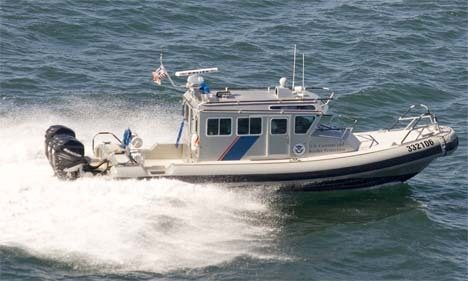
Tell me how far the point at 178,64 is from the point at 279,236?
39.3ft

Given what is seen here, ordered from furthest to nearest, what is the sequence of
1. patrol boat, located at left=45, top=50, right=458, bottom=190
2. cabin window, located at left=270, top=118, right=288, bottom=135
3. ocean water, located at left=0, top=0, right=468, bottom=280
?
cabin window, located at left=270, top=118, right=288, bottom=135 → patrol boat, located at left=45, top=50, right=458, bottom=190 → ocean water, located at left=0, top=0, right=468, bottom=280

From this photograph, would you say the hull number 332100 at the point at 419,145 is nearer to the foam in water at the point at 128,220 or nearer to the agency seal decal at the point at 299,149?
the agency seal decal at the point at 299,149

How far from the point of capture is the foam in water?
736 inches

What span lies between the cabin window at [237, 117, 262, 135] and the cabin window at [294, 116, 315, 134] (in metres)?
0.78

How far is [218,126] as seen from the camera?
2155cm

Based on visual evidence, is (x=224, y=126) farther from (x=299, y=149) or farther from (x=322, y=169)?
(x=322, y=169)

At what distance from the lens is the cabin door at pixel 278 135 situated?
857 inches

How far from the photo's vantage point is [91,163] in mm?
21766

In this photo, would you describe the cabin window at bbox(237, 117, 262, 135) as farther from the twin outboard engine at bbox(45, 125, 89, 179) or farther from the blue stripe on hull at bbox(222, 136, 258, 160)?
the twin outboard engine at bbox(45, 125, 89, 179)

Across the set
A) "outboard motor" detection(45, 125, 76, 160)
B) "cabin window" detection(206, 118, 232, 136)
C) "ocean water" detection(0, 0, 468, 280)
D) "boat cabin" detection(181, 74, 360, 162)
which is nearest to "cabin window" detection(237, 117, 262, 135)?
"boat cabin" detection(181, 74, 360, 162)

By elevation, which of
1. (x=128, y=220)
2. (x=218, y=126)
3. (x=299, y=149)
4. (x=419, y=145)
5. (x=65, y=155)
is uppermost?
(x=218, y=126)

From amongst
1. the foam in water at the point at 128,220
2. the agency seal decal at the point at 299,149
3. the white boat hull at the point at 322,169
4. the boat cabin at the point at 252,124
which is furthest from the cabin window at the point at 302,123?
the foam in water at the point at 128,220

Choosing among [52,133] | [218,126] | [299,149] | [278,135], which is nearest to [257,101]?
[278,135]

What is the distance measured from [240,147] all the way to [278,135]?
0.83m
